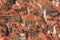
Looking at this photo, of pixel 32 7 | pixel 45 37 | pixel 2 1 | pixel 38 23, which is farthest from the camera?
pixel 2 1

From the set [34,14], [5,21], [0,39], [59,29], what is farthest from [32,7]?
[0,39]

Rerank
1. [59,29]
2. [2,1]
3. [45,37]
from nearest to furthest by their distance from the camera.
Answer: [45,37] < [59,29] < [2,1]

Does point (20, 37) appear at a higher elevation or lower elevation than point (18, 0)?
lower

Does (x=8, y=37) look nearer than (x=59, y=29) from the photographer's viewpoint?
Yes

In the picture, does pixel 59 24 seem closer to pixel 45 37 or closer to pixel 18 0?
pixel 45 37

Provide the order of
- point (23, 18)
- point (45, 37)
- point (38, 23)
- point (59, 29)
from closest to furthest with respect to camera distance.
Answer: point (45, 37)
point (59, 29)
point (38, 23)
point (23, 18)

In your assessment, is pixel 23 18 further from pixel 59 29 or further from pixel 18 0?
pixel 18 0

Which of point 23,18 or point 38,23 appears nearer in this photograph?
point 38,23

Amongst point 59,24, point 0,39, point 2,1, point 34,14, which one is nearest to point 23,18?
point 34,14

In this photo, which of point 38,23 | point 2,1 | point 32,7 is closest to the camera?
point 38,23
